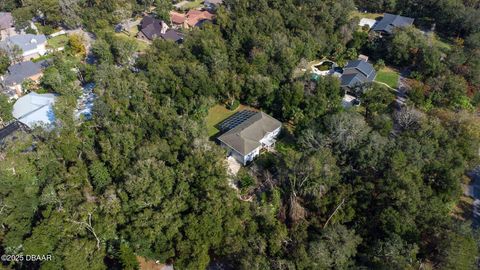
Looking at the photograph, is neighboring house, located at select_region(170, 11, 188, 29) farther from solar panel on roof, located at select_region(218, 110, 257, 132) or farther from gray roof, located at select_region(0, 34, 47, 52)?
solar panel on roof, located at select_region(218, 110, 257, 132)

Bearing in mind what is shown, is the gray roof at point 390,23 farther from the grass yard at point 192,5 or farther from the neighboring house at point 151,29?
the grass yard at point 192,5

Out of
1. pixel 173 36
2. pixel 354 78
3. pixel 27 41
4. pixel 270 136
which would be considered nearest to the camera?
pixel 270 136

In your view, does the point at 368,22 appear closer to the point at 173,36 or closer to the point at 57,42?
the point at 173,36

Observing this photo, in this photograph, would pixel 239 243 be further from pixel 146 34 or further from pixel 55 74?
pixel 146 34

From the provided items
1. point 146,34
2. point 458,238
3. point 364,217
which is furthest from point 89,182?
point 146,34

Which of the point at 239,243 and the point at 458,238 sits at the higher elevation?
the point at 458,238

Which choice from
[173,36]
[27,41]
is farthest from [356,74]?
[27,41]

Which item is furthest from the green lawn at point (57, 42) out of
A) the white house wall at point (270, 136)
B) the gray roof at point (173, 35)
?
the white house wall at point (270, 136)
